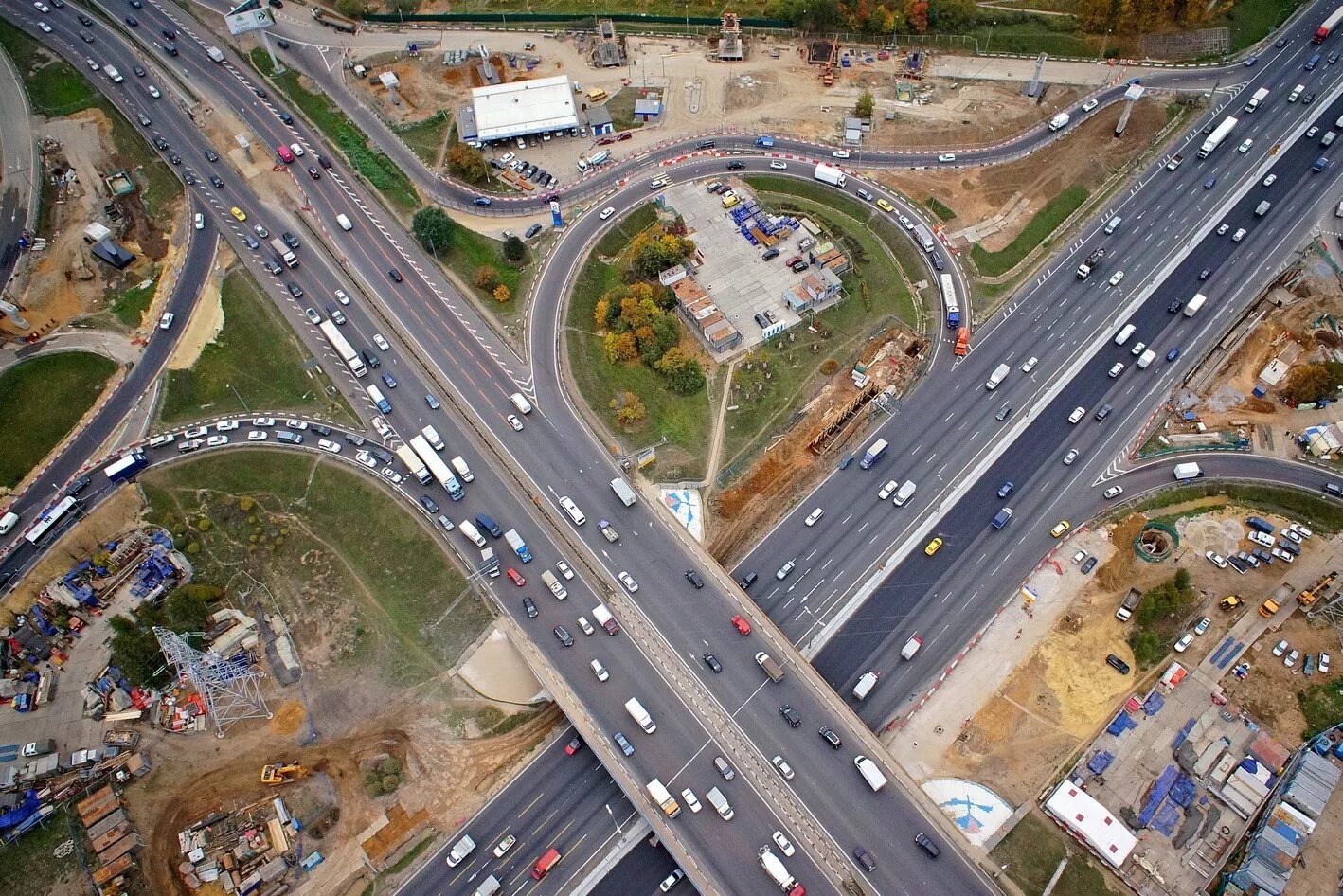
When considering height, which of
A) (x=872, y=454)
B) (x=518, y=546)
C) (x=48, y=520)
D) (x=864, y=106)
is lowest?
(x=872, y=454)

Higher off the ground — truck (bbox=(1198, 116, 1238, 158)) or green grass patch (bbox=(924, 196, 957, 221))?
green grass patch (bbox=(924, 196, 957, 221))

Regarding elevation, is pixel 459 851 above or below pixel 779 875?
above

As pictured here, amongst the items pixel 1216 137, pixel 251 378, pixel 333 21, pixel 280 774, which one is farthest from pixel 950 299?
pixel 333 21

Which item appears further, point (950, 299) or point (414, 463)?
point (950, 299)

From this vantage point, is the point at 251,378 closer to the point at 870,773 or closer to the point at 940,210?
the point at 870,773

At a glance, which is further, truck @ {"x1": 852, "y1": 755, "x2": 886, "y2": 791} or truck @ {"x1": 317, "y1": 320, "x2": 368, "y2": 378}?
truck @ {"x1": 317, "y1": 320, "x2": 368, "y2": 378}

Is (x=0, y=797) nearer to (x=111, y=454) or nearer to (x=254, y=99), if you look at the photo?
(x=111, y=454)

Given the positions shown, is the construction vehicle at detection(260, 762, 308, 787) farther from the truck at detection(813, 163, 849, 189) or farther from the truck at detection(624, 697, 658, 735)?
the truck at detection(813, 163, 849, 189)

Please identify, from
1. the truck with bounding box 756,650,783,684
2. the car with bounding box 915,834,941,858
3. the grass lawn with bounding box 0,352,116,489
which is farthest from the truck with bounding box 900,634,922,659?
the grass lawn with bounding box 0,352,116,489
